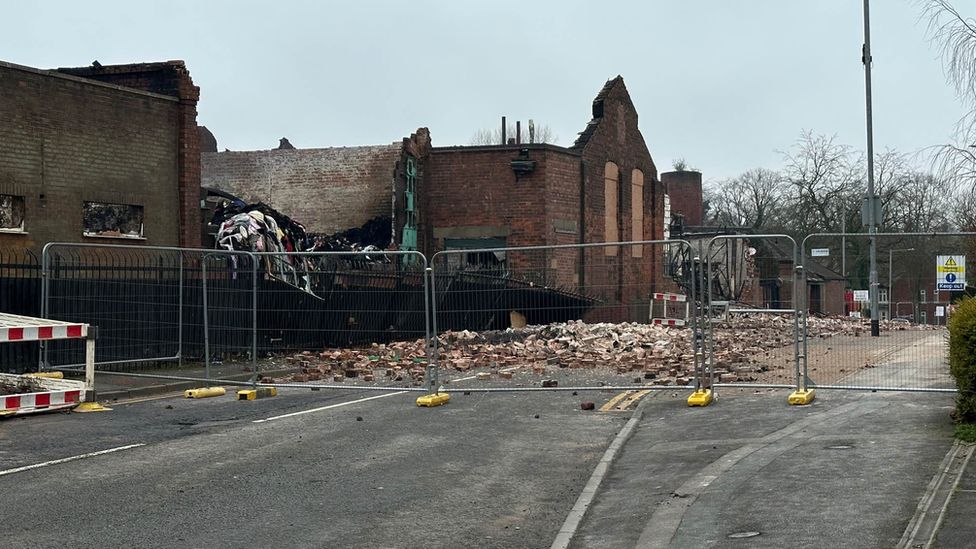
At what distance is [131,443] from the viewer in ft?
34.7

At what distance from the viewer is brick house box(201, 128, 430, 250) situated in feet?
120

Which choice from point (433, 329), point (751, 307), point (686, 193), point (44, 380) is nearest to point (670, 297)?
point (751, 307)

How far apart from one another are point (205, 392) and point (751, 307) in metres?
7.41

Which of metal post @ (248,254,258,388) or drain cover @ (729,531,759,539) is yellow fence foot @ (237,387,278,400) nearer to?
metal post @ (248,254,258,388)

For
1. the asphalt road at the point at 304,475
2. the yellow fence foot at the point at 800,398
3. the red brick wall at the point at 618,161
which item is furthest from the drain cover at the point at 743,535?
the red brick wall at the point at 618,161

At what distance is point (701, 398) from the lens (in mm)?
11789

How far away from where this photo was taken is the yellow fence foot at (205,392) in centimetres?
1459

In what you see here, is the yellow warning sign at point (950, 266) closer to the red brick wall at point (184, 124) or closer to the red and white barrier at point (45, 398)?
the red and white barrier at point (45, 398)

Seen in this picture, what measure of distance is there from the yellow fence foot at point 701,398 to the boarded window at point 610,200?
2963cm

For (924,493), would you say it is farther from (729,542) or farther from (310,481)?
(310,481)

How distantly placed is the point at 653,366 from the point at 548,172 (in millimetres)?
21959

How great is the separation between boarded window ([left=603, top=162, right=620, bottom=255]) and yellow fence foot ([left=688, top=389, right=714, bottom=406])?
29.6 meters

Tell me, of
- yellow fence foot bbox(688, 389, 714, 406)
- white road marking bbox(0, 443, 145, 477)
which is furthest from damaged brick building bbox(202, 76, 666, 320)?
white road marking bbox(0, 443, 145, 477)

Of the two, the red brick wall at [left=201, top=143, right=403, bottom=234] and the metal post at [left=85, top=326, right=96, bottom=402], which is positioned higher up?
the red brick wall at [left=201, top=143, right=403, bottom=234]
